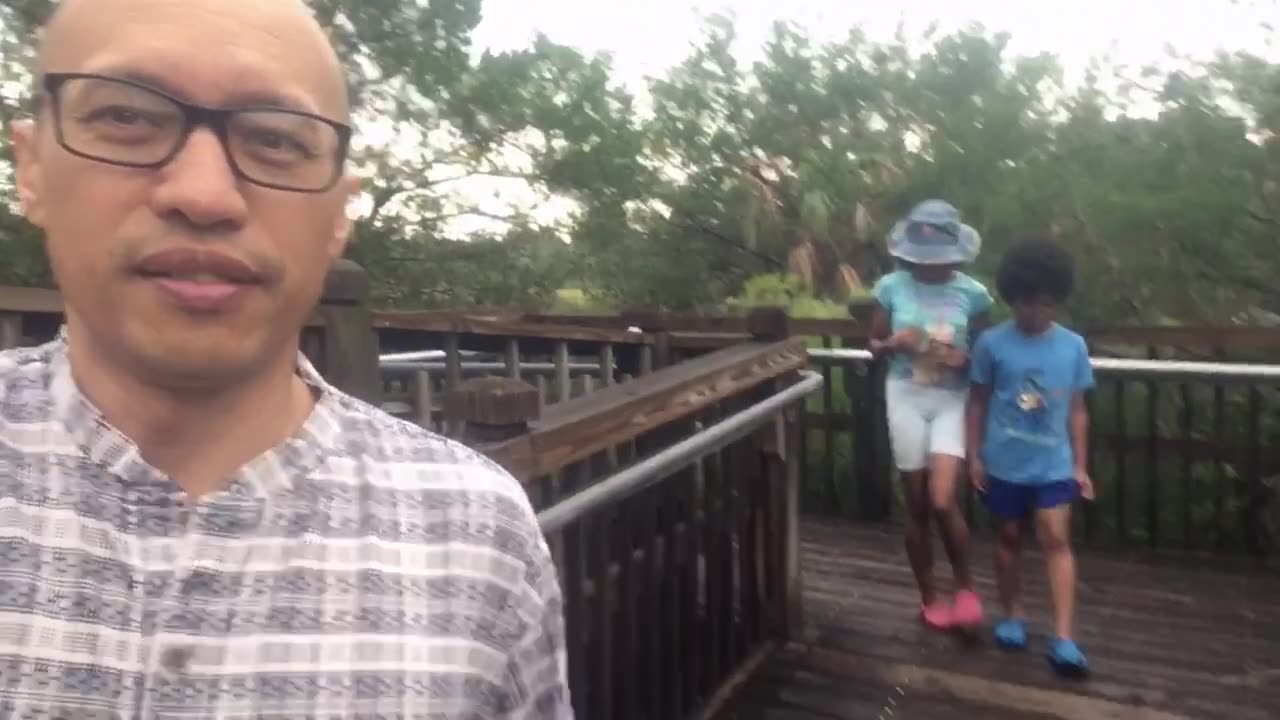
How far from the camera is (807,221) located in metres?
13.1

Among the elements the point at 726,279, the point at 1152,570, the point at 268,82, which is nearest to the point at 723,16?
the point at 726,279

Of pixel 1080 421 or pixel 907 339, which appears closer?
pixel 1080 421

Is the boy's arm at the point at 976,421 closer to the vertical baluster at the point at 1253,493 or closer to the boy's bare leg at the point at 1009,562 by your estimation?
the boy's bare leg at the point at 1009,562

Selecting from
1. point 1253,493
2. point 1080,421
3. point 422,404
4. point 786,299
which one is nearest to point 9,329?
point 422,404

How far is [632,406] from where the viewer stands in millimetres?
2287

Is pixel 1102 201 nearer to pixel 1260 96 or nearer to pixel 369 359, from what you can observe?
pixel 1260 96

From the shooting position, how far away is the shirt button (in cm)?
82

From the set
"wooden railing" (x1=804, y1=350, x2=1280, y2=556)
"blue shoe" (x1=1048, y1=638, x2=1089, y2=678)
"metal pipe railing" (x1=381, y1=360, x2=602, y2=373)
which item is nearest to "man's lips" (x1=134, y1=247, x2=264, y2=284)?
"blue shoe" (x1=1048, y1=638, x2=1089, y2=678)

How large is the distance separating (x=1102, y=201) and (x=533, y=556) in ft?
25.3

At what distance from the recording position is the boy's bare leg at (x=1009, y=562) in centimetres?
338

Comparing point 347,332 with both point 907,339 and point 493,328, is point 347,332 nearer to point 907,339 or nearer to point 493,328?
point 493,328

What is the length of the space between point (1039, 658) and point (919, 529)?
518mm

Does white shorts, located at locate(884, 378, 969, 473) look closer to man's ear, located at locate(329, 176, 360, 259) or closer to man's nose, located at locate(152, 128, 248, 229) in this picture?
man's ear, located at locate(329, 176, 360, 259)

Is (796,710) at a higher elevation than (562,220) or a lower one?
lower
